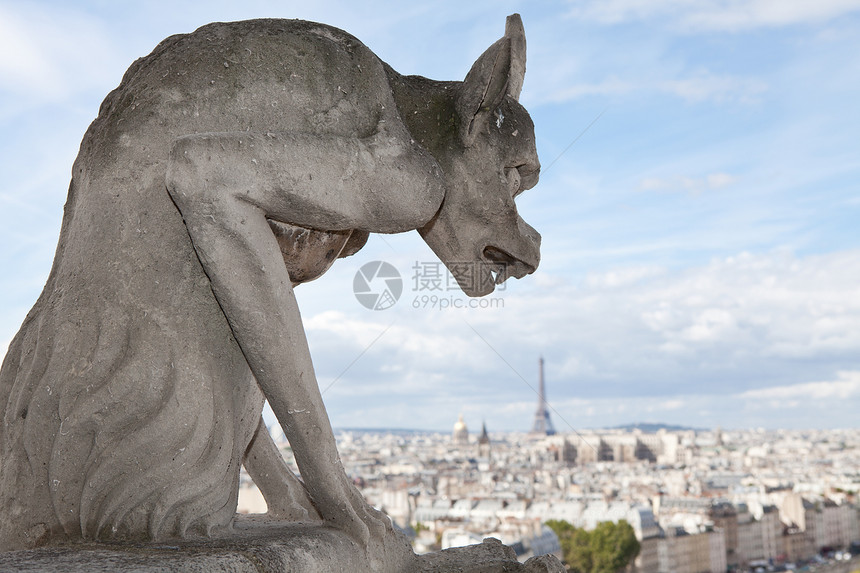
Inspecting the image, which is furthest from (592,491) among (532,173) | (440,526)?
(532,173)

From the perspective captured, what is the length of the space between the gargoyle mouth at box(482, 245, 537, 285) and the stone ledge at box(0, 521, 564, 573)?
51 centimetres

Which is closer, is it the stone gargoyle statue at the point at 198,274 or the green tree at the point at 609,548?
the stone gargoyle statue at the point at 198,274

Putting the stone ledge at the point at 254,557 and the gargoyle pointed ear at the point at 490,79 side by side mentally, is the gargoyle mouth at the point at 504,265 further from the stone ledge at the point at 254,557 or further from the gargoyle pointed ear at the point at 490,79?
the stone ledge at the point at 254,557

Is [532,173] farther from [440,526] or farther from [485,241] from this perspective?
[440,526]

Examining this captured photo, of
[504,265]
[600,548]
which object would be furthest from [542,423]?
[504,265]

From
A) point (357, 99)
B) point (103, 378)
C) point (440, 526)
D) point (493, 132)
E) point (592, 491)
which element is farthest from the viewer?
point (592, 491)

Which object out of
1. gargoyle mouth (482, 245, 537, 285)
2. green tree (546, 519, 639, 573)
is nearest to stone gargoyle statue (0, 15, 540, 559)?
gargoyle mouth (482, 245, 537, 285)

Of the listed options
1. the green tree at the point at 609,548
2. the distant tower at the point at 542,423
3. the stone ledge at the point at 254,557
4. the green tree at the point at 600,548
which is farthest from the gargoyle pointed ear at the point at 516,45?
the distant tower at the point at 542,423

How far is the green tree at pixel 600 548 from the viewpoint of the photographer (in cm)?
4097

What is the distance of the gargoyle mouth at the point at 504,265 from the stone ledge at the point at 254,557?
506mm

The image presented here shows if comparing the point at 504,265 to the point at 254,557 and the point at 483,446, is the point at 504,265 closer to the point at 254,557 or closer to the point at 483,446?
the point at 254,557

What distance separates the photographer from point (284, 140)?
5.13 ft

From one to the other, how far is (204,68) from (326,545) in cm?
77

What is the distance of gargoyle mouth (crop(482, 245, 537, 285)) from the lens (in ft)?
6.30
